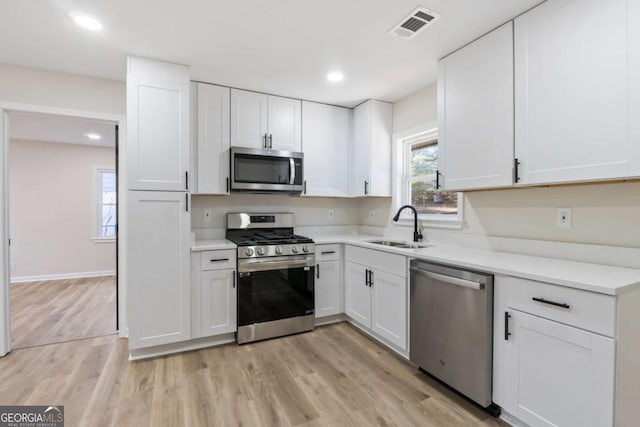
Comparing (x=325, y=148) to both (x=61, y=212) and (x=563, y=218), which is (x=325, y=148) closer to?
(x=563, y=218)

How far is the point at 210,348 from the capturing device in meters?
2.64

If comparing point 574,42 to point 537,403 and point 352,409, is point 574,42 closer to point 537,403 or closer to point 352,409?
point 537,403

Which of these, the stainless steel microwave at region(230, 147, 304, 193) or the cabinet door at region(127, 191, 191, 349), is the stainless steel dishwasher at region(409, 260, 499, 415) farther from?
the cabinet door at region(127, 191, 191, 349)

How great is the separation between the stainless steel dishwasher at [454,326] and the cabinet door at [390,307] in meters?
0.13

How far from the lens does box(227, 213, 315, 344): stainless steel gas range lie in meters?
2.70

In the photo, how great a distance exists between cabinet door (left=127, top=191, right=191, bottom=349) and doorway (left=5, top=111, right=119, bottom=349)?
197 cm

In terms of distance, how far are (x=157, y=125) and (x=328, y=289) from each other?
2128 mm

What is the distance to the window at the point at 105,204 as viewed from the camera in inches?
208

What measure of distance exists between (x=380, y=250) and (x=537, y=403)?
137 centimetres

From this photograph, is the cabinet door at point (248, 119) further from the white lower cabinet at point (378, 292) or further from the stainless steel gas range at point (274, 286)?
the white lower cabinet at point (378, 292)

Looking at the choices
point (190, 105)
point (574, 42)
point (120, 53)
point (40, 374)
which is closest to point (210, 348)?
point (40, 374)

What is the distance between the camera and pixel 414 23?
1951mm

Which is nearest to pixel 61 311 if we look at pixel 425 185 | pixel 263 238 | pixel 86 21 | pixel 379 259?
pixel 263 238
